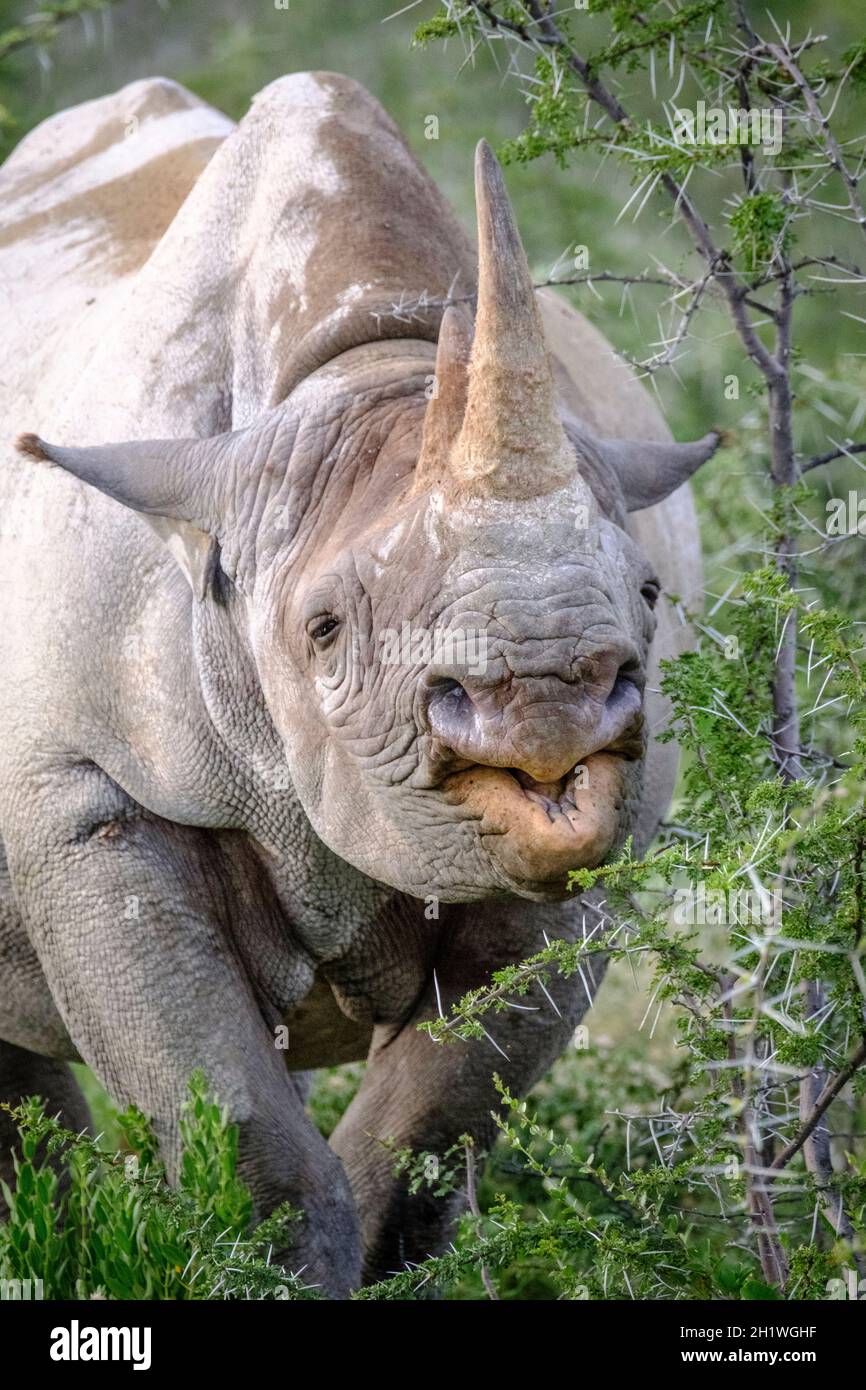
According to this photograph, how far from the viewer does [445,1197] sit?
5.74 meters

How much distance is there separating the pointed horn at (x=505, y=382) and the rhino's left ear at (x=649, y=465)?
0.89 m

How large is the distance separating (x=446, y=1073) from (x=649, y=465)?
1.66 m

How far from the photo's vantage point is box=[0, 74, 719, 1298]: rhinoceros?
393cm

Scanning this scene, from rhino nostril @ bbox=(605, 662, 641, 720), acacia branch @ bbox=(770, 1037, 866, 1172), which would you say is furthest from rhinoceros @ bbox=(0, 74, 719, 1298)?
acacia branch @ bbox=(770, 1037, 866, 1172)

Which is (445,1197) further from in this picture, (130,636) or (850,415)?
(850,415)

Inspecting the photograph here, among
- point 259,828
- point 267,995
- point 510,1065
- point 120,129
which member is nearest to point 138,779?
point 259,828

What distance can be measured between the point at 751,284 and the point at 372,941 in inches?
75.6

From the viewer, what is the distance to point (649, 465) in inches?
196

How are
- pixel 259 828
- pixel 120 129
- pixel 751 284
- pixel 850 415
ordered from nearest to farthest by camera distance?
pixel 259 828 → pixel 751 284 → pixel 120 129 → pixel 850 415

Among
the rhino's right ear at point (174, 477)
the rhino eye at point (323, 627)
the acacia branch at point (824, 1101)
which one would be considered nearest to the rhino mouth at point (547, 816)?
the rhino eye at point (323, 627)

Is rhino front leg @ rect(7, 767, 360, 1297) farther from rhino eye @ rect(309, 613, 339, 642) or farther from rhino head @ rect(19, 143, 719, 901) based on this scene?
rhino eye @ rect(309, 613, 339, 642)

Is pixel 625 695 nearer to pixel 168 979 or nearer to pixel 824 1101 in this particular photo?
pixel 824 1101

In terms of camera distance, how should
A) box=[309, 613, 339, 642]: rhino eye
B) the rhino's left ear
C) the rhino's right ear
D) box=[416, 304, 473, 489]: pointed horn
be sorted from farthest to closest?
the rhino's left ear < the rhino's right ear < box=[309, 613, 339, 642]: rhino eye < box=[416, 304, 473, 489]: pointed horn
